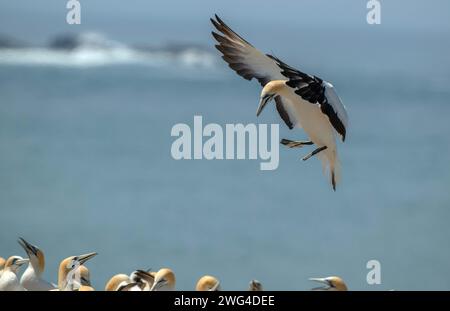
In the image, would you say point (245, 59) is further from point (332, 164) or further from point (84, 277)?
point (84, 277)

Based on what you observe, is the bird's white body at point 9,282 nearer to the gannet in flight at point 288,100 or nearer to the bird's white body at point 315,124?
the gannet in flight at point 288,100

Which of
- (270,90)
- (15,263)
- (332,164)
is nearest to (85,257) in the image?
(15,263)

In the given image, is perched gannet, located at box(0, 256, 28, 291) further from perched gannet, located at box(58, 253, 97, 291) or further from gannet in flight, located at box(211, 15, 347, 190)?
gannet in flight, located at box(211, 15, 347, 190)

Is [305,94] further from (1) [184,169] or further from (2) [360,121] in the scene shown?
(2) [360,121]

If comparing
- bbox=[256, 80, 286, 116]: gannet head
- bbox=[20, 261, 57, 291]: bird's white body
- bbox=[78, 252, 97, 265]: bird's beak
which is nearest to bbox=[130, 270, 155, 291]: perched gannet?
bbox=[78, 252, 97, 265]: bird's beak

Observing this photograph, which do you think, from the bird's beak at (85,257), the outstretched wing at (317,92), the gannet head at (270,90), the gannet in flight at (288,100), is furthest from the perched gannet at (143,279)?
the outstretched wing at (317,92)

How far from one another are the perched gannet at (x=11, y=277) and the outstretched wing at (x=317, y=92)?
5.20 feet

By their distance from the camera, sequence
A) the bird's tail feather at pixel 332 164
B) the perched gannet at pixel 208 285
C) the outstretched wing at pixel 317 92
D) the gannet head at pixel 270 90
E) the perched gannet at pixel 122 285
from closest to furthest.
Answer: the perched gannet at pixel 122 285 → the perched gannet at pixel 208 285 → the outstretched wing at pixel 317 92 → the gannet head at pixel 270 90 → the bird's tail feather at pixel 332 164

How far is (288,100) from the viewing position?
8.76 meters

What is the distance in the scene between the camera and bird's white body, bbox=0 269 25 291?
26.4 ft

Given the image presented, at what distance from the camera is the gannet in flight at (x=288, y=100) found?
27.4ft

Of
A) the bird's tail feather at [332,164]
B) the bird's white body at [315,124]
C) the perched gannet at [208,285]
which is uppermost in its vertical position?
the bird's white body at [315,124]

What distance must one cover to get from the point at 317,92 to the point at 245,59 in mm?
662
